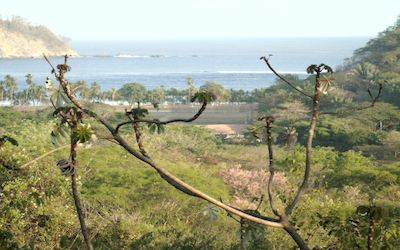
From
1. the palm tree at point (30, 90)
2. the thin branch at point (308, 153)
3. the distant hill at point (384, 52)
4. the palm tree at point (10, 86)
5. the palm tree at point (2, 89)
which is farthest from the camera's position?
the palm tree at point (2, 89)

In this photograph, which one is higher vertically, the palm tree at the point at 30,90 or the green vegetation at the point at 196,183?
the green vegetation at the point at 196,183

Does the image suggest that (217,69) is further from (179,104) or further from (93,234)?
(93,234)

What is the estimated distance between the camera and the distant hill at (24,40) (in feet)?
479

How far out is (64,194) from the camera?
1210 centimetres

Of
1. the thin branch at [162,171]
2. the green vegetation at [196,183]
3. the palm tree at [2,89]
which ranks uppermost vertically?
the thin branch at [162,171]

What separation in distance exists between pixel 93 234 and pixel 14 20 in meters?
145

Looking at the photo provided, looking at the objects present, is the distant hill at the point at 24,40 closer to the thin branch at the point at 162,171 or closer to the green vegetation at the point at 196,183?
the green vegetation at the point at 196,183

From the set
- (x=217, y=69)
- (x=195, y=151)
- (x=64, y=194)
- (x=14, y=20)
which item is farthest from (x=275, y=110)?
(x=14, y=20)

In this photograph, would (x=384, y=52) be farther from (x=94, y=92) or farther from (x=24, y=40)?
(x=24, y=40)

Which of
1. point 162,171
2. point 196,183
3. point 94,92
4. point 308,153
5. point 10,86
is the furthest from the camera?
point 94,92

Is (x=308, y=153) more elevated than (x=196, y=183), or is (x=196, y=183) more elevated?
(x=308, y=153)

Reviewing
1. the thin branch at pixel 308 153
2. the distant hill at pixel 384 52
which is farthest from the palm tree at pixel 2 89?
the thin branch at pixel 308 153

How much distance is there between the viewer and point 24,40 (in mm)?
149500

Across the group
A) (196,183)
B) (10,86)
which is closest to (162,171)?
(196,183)
